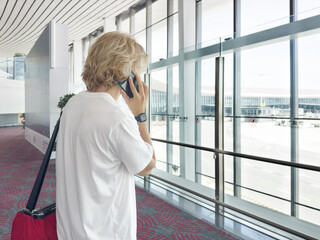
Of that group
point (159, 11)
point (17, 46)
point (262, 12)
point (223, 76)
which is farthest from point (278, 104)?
point (17, 46)

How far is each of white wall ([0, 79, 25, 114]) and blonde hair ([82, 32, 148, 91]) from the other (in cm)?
1982

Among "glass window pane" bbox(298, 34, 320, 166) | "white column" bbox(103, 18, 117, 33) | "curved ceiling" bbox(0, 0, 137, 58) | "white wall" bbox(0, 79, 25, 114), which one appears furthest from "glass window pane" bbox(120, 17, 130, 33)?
"white wall" bbox(0, 79, 25, 114)

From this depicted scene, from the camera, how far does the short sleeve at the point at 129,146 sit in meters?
0.79

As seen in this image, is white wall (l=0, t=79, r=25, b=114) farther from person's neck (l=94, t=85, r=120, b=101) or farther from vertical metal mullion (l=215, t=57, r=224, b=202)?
person's neck (l=94, t=85, r=120, b=101)

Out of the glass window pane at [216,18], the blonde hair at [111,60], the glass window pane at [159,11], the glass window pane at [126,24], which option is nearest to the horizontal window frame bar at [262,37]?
the glass window pane at [216,18]

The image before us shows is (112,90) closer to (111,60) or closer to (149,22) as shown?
(111,60)

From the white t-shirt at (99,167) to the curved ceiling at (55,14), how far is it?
8417 mm

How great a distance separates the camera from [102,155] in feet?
2.72

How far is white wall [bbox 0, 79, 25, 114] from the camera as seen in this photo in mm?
17391

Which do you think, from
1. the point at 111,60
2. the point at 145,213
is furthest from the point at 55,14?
the point at 111,60

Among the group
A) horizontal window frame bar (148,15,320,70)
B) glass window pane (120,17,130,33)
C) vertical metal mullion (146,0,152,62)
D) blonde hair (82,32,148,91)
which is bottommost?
blonde hair (82,32,148,91)

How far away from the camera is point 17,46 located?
15.5m

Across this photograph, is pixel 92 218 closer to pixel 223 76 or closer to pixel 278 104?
pixel 223 76

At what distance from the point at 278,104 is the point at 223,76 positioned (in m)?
0.96
